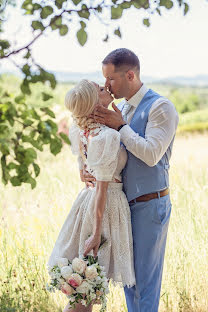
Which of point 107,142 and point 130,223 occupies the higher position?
point 107,142

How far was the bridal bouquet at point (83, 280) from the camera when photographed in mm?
2389

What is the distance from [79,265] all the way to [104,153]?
0.54 m

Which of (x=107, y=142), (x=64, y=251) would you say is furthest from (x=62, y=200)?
(x=107, y=142)

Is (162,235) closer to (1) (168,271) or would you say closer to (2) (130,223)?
(2) (130,223)

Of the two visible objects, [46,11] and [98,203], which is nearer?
[46,11]

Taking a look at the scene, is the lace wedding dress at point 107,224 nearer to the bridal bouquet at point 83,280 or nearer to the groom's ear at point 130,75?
the bridal bouquet at point 83,280

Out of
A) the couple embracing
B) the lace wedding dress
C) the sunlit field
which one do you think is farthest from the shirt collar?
the sunlit field

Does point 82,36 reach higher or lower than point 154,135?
higher

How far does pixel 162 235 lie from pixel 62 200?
1898 millimetres

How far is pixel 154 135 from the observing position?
7.73 feet

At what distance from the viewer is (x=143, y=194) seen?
8.09 feet

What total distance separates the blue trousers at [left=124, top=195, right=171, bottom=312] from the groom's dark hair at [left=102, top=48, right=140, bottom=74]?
67 cm

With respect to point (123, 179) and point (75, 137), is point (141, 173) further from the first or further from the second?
point (75, 137)

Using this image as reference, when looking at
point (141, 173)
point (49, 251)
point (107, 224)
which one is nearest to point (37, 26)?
point (141, 173)
